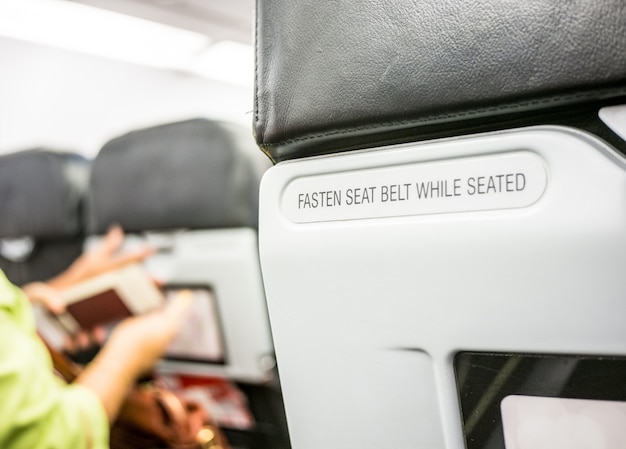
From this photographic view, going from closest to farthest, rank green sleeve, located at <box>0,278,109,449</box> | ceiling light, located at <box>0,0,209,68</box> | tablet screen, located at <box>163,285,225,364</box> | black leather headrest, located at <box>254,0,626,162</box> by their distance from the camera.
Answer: black leather headrest, located at <box>254,0,626,162</box> → green sleeve, located at <box>0,278,109,449</box> → tablet screen, located at <box>163,285,225,364</box> → ceiling light, located at <box>0,0,209,68</box>

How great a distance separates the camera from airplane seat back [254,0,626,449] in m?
0.48

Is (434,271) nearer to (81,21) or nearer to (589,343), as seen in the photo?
(589,343)

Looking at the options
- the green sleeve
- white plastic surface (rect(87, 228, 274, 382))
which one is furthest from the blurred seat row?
the green sleeve

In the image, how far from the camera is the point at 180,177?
5.21 ft

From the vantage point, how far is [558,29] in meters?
0.47

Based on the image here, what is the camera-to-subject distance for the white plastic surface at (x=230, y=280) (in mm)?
1538

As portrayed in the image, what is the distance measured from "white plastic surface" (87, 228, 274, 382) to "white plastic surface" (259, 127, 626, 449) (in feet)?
2.83

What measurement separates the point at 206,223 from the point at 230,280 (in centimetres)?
17

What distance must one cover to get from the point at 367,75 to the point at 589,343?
12.4 inches

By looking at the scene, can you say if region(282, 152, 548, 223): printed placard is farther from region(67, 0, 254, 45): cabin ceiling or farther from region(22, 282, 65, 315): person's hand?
region(67, 0, 254, 45): cabin ceiling

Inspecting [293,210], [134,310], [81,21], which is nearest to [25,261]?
[134,310]

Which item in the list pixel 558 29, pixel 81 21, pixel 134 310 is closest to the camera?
pixel 558 29

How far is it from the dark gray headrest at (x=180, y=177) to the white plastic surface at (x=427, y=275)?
90cm

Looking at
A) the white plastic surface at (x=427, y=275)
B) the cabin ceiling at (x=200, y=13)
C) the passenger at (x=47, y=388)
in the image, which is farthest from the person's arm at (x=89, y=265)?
the white plastic surface at (x=427, y=275)
